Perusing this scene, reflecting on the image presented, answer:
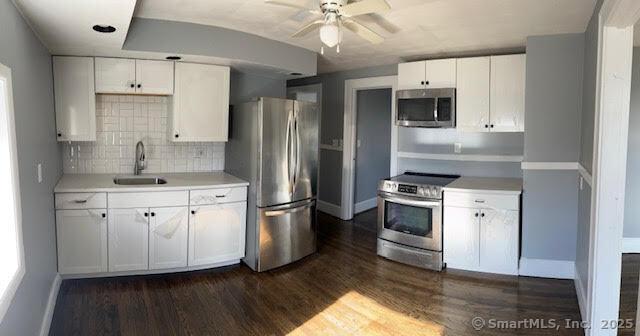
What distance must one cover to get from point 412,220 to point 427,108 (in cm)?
119

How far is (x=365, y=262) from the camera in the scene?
425 centimetres

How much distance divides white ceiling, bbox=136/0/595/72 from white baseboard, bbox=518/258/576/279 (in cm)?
203

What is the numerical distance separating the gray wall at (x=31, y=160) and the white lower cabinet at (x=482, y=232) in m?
3.25

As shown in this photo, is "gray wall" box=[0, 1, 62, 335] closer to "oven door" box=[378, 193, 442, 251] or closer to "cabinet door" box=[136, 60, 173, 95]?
"cabinet door" box=[136, 60, 173, 95]

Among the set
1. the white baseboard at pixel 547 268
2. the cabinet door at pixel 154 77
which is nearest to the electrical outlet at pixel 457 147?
the white baseboard at pixel 547 268

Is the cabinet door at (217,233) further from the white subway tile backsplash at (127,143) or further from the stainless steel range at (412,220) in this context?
the stainless steel range at (412,220)

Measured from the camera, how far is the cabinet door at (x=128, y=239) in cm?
346

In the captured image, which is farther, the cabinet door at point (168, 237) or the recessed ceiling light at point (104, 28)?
the cabinet door at point (168, 237)

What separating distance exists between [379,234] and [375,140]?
7.98 ft

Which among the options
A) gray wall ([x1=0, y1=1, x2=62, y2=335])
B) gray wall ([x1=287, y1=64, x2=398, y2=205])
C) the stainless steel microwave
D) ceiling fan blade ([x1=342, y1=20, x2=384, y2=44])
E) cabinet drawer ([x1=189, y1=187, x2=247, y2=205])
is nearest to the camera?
gray wall ([x1=0, y1=1, x2=62, y2=335])

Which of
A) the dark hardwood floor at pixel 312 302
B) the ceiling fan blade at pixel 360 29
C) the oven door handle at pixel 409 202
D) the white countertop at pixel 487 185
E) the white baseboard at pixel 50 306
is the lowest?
the dark hardwood floor at pixel 312 302

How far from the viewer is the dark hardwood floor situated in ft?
9.25

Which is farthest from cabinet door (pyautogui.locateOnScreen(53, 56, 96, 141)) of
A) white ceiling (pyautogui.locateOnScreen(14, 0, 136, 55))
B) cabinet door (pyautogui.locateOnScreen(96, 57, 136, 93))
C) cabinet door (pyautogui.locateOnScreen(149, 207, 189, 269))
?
cabinet door (pyautogui.locateOnScreen(149, 207, 189, 269))

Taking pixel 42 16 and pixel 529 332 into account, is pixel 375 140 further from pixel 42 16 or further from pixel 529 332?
pixel 42 16
